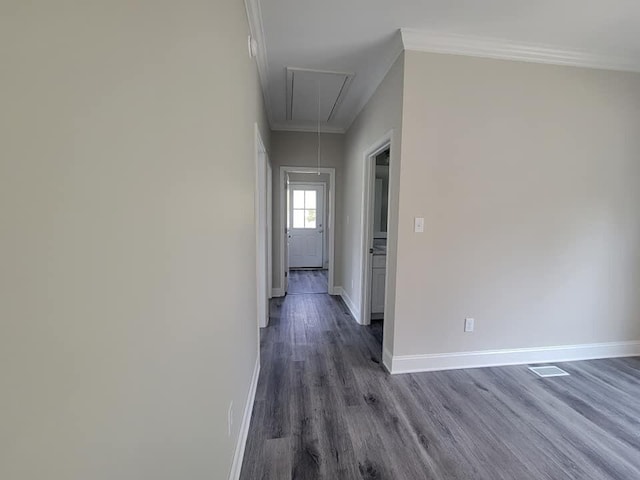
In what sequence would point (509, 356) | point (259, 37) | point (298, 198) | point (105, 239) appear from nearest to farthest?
point (105, 239) → point (259, 37) → point (509, 356) → point (298, 198)

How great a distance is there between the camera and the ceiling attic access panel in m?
2.83

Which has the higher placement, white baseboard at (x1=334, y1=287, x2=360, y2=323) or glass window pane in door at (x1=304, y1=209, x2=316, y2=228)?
glass window pane in door at (x1=304, y1=209, x2=316, y2=228)

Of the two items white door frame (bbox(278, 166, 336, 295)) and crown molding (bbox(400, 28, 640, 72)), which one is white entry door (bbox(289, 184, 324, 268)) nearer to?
white door frame (bbox(278, 166, 336, 295))

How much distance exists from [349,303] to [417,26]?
10.4ft

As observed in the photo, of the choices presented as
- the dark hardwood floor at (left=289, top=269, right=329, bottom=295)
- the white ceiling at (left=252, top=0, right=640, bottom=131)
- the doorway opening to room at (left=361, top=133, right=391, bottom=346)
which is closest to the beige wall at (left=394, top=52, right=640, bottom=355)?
the white ceiling at (left=252, top=0, right=640, bottom=131)

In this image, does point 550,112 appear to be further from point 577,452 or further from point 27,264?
point 27,264

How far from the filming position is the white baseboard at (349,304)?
12.0 feet

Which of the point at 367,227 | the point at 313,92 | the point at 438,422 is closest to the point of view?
the point at 438,422

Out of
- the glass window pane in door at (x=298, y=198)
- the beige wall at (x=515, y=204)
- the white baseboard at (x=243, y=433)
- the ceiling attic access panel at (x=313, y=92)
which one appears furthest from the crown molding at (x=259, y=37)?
the glass window pane in door at (x=298, y=198)

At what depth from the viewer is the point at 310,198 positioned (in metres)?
6.52

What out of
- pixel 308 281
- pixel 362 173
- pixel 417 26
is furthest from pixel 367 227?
pixel 308 281

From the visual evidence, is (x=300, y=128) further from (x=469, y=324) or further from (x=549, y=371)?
(x=549, y=371)

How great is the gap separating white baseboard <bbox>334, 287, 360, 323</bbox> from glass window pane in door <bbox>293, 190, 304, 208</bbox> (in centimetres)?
253

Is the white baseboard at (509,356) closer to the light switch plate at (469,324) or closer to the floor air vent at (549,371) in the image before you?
the floor air vent at (549,371)
